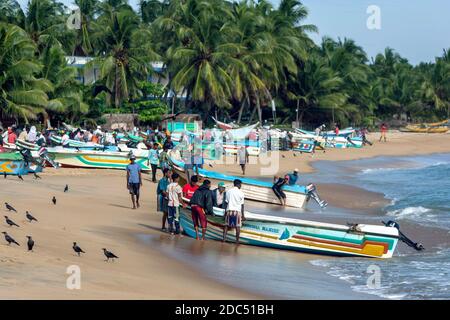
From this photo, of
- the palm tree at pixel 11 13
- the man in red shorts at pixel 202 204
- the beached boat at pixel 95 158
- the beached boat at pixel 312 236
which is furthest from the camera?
the palm tree at pixel 11 13

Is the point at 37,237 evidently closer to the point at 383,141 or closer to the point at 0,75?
the point at 0,75

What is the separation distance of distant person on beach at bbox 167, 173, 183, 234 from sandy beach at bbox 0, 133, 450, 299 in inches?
14.5

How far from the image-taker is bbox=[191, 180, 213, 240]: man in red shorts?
583 inches

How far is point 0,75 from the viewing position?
3177 cm

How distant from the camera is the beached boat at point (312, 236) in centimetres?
1405

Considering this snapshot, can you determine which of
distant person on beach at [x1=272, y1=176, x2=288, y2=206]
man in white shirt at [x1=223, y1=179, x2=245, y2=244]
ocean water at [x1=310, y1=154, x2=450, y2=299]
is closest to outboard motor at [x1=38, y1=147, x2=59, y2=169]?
distant person on beach at [x1=272, y1=176, x2=288, y2=206]

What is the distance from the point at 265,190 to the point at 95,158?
6.83 meters

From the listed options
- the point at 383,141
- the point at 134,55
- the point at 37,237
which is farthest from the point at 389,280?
the point at 383,141

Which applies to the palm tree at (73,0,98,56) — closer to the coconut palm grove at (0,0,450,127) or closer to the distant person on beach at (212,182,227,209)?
the coconut palm grove at (0,0,450,127)

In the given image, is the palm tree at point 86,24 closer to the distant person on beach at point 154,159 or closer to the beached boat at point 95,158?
the beached boat at point 95,158

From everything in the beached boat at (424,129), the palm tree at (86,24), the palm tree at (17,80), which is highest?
the palm tree at (86,24)

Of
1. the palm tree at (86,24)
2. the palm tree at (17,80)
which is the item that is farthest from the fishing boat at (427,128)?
the palm tree at (17,80)

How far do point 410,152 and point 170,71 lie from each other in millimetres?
15549

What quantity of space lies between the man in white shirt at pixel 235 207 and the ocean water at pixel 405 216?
1590mm
